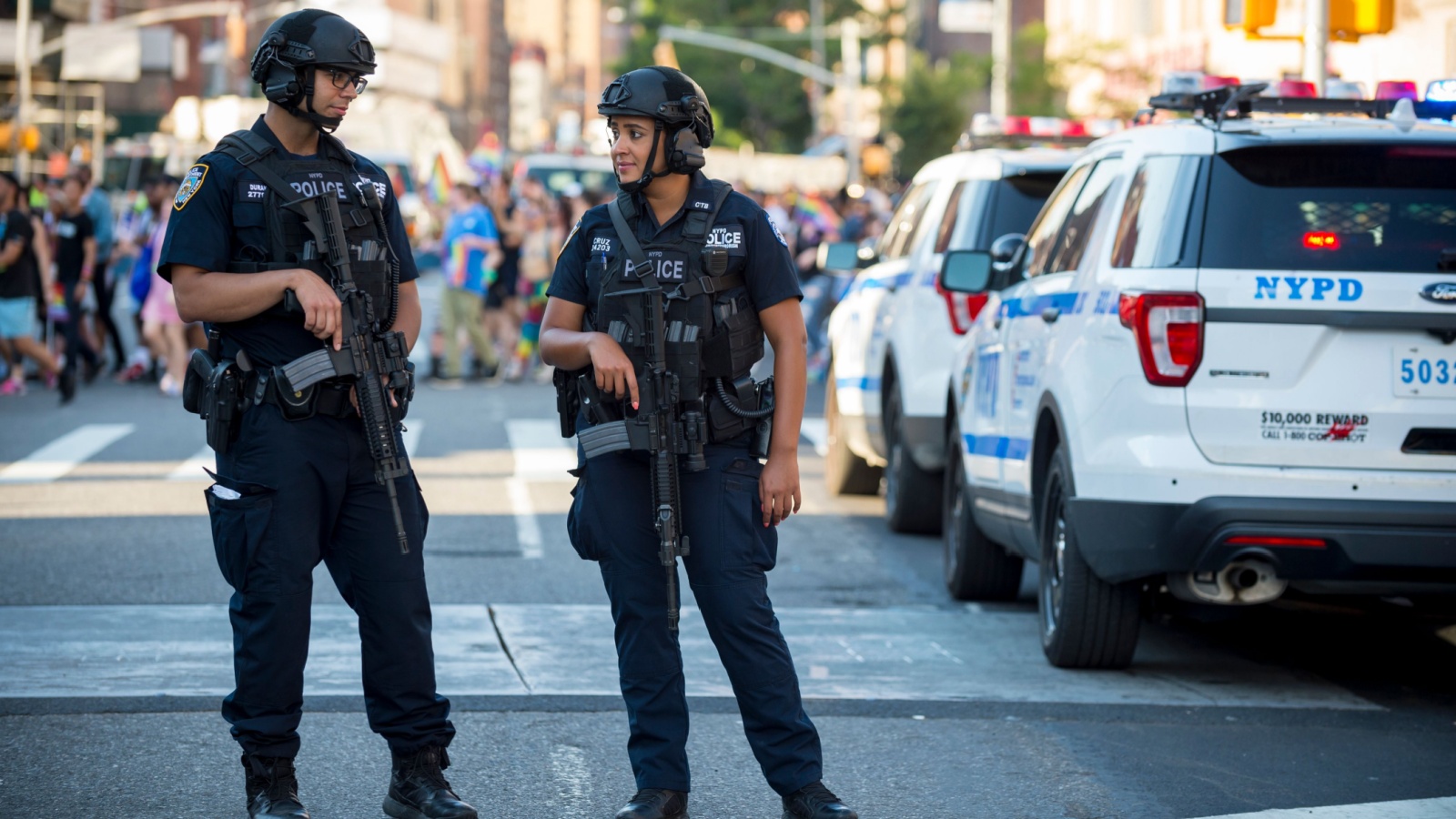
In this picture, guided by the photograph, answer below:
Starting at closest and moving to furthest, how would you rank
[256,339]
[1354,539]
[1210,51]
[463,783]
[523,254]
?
1. [256,339]
2. [463,783]
3. [1354,539]
4. [523,254]
5. [1210,51]

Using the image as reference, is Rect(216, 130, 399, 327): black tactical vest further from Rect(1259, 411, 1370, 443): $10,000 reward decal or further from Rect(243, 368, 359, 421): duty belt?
Rect(1259, 411, 1370, 443): $10,000 reward decal

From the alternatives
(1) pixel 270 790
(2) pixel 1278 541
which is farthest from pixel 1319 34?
(1) pixel 270 790

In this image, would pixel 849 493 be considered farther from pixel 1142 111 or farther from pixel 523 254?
pixel 523 254

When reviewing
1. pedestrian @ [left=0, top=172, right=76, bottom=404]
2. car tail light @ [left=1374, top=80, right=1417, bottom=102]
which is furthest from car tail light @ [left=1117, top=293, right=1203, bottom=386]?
pedestrian @ [left=0, top=172, right=76, bottom=404]

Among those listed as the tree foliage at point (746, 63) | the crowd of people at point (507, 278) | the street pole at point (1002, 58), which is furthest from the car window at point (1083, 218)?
the tree foliage at point (746, 63)

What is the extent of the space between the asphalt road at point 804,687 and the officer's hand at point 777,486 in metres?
0.83

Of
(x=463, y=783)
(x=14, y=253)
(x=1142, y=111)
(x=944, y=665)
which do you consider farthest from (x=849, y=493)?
(x=14, y=253)

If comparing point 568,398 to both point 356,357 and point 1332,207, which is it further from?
point 1332,207

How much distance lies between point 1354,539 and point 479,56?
488 ft

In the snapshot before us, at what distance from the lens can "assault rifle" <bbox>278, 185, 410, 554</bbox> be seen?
466 centimetres

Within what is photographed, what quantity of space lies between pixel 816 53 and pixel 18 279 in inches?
2084

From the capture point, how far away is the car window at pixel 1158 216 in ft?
20.4

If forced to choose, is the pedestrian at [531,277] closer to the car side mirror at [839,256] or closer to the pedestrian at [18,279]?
the pedestrian at [18,279]

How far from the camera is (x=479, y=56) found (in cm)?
15088
